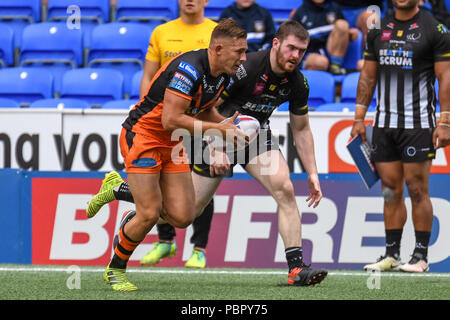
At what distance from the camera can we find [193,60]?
16.9 feet

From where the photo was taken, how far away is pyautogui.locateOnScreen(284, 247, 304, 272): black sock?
5730mm

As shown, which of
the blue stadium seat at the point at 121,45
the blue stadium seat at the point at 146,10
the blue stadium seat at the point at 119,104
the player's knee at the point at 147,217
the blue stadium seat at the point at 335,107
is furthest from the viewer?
the blue stadium seat at the point at 146,10

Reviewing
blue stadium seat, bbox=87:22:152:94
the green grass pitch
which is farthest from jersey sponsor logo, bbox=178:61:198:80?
blue stadium seat, bbox=87:22:152:94

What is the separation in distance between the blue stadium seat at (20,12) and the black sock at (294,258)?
688cm

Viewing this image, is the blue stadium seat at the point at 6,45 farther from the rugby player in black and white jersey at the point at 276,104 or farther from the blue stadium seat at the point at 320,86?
the rugby player in black and white jersey at the point at 276,104

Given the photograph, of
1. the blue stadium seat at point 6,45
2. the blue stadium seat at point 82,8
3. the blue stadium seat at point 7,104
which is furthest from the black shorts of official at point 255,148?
the blue stadium seat at point 82,8

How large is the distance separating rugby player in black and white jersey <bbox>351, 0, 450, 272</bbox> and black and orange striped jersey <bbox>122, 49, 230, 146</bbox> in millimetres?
2094

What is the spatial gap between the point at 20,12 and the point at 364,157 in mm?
6277

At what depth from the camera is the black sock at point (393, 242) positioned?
7.04 metres

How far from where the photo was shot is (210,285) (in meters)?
5.69

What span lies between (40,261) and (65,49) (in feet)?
12.8

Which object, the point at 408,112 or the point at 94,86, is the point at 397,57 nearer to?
the point at 408,112

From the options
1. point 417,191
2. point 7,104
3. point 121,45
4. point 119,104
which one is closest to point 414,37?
point 417,191

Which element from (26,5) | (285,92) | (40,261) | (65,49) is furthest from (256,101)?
(26,5)
